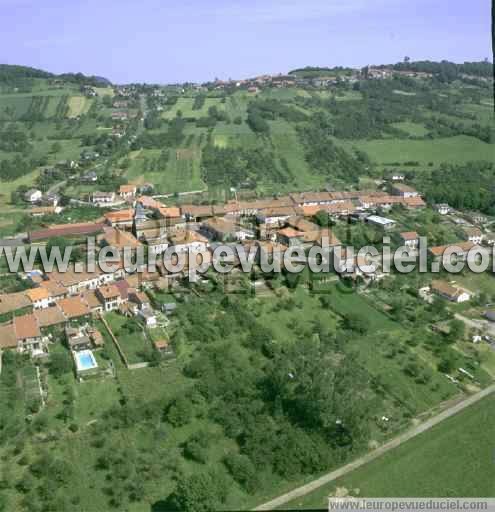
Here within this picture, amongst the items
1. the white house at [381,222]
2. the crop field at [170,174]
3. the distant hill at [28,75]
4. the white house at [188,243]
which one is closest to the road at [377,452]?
the white house at [188,243]

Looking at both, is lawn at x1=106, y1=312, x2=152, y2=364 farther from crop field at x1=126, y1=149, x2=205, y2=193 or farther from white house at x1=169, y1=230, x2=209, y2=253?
crop field at x1=126, y1=149, x2=205, y2=193

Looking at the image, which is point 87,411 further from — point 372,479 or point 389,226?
point 389,226

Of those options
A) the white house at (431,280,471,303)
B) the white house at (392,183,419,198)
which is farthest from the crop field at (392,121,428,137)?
the white house at (431,280,471,303)

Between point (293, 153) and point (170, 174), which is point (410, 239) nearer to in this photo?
point (170, 174)

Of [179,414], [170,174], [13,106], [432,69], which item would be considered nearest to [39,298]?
[179,414]

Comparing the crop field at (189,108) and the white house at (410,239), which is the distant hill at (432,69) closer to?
the crop field at (189,108)

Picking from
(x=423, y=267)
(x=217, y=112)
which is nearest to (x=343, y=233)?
(x=423, y=267)
